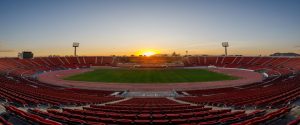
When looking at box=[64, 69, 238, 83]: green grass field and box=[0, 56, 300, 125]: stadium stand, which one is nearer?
box=[0, 56, 300, 125]: stadium stand

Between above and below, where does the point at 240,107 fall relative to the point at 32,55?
below

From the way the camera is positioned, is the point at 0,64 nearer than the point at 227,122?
No

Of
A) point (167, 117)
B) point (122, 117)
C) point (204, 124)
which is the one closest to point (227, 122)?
point (204, 124)

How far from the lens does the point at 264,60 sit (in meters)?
95.7

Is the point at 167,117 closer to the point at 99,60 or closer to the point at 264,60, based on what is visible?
the point at 264,60

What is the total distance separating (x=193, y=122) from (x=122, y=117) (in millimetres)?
4460

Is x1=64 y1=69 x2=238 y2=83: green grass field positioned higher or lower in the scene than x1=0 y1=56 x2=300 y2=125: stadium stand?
lower

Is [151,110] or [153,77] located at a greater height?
[151,110]

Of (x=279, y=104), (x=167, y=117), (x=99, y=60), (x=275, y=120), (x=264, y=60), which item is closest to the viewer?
(x=275, y=120)

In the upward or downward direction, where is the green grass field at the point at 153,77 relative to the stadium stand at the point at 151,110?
downward

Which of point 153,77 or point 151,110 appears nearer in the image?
point 151,110

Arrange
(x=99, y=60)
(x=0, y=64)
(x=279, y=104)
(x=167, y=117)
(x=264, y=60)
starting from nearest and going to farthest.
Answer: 1. (x=167, y=117)
2. (x=279, y=104)
3. (x=0, y=64)
4. (x=264, y=60)
5. (x=99, y=60)

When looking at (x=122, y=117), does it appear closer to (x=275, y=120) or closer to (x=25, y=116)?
(x=25, y=116)

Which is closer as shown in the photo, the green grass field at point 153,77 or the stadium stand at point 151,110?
the stadium stand at point 151,110
